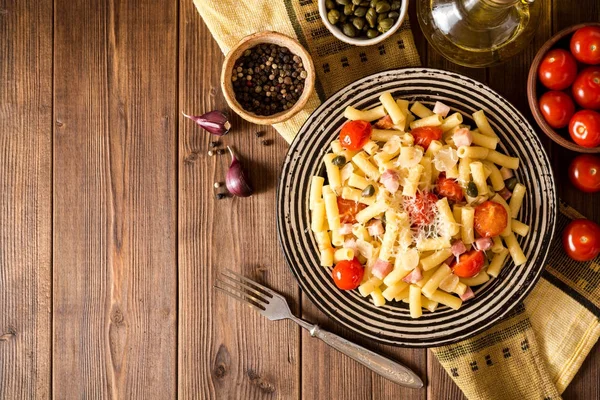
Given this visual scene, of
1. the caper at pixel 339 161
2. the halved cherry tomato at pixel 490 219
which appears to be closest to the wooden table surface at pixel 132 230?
the caper at pixel 339 161

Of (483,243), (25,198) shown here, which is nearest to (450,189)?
(483,243)

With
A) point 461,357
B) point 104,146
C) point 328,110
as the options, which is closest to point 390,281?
point 461,357

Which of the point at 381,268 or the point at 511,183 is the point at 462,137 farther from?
the point at 381,268

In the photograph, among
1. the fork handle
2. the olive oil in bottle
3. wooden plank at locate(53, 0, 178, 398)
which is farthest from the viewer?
wooden plank at locate(53, 0, 178, 398)

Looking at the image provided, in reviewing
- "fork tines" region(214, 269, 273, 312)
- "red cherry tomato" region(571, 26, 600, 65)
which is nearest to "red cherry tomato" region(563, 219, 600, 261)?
"red cherry tomato" region(571, 26, 600, 65)

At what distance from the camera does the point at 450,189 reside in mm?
1565

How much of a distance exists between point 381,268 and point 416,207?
0.18 m

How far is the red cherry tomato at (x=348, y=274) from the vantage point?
1.59 meters

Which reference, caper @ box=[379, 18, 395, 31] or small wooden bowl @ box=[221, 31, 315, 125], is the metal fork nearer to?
small wooden bowl @ box=[221, 31, 315, 125]

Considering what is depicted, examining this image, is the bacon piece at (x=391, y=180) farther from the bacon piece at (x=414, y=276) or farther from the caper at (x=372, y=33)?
the caper at (x=372, y=33)

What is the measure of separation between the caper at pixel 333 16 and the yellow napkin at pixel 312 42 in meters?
0.09

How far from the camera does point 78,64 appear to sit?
1.87 metres

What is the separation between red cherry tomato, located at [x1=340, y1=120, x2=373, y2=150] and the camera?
5.18 feet

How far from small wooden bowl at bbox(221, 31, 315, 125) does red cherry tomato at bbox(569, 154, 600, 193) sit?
0.73 meters
